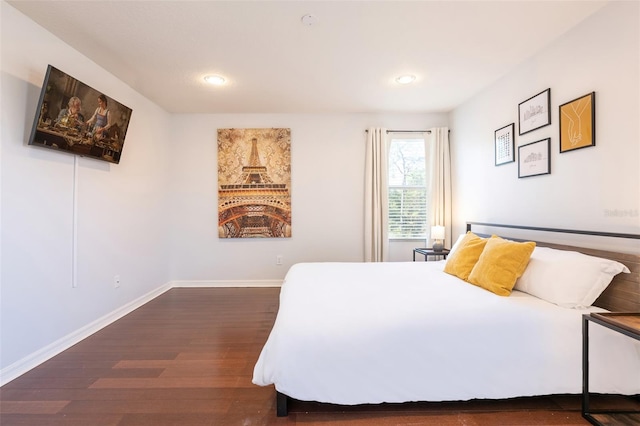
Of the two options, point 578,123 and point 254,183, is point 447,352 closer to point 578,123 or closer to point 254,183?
point 578,123

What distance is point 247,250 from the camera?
12.8 feet

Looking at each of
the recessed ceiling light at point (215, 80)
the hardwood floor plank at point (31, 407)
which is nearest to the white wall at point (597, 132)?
the recessed ceiling light at point (215, 80)

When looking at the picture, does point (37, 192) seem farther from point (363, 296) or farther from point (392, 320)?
point (392, 320)

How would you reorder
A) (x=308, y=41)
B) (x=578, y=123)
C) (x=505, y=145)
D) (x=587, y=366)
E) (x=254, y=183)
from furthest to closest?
(x=254, y=183), (x=505, y=145), (x=308, y=41), (x=578, y=123), (x=587, y=366)

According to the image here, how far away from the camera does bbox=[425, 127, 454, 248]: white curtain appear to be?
12.3 ft

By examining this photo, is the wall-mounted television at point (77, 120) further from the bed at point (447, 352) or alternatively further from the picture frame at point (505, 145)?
the picture frame at point (505, 145)

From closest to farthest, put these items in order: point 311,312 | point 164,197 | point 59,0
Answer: point 311,312 → point 59,0 → point 164,197

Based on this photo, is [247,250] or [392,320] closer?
[392,320]

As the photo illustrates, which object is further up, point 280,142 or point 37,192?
point 280,142

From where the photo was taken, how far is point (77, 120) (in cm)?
217

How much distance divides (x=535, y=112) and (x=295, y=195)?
9.11 ft

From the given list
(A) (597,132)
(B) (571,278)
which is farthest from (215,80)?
(B) (571,278)

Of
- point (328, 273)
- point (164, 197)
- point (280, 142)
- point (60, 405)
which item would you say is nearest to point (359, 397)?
point (328, 273)

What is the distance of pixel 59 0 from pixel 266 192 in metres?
2.55
